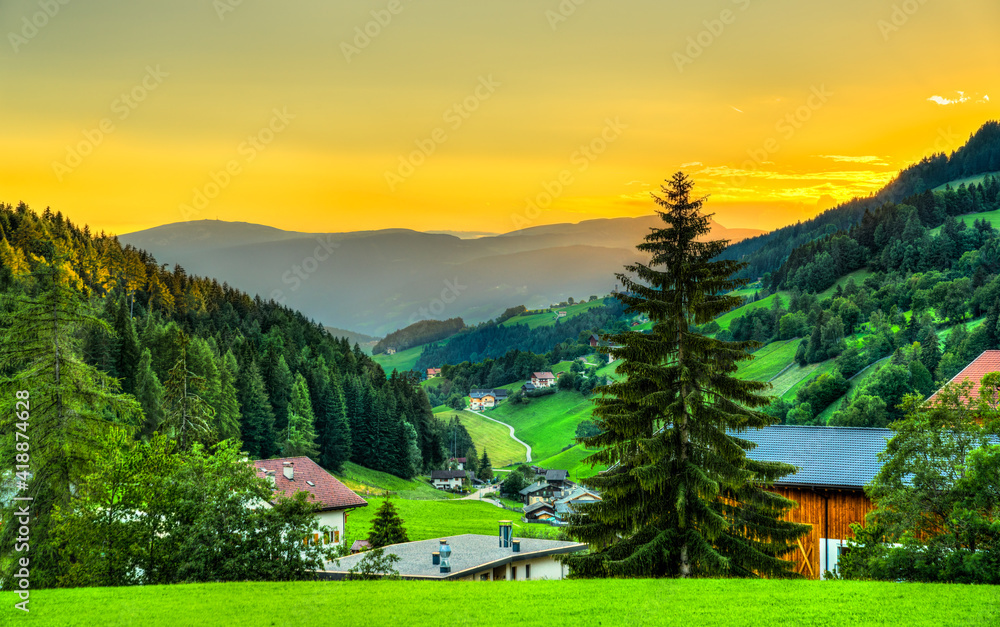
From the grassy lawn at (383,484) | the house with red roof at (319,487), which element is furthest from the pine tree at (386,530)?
the grassy lawn at (383,484)

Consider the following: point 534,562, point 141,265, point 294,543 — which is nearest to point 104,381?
point 294,543

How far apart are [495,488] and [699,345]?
314 feet

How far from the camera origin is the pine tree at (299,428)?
258 feet

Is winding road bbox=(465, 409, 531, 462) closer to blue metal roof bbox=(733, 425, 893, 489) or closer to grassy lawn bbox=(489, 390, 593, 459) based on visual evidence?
grassy lawn bbox=(489, 390, 593, 459)

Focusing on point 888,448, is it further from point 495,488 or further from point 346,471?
point 495,488

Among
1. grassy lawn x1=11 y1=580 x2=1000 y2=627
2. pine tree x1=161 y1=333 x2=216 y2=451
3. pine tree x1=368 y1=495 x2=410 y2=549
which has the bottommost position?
Result: pine tree x1=368 y1=495 x2=410 y2=549

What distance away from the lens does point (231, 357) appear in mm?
81812

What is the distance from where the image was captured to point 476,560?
29812mm

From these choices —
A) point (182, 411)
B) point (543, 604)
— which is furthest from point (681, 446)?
point (182, 411)

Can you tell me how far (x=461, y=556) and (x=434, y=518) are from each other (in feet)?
110

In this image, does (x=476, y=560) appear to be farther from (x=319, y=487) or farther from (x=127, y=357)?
(x=127, y=357)

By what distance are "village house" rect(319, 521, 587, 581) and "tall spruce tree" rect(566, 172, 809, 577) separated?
9453 mm

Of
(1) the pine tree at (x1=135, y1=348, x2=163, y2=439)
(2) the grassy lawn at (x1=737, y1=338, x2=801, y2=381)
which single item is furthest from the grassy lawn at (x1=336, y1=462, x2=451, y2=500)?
(2) the grassy lawn at (x1=737, y1=338, x2=801, y2=381)

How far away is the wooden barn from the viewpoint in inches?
962
